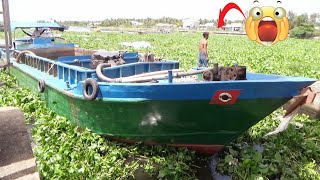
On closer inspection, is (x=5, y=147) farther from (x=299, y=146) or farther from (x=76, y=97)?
(x=299, y=146)

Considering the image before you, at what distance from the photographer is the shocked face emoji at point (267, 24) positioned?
15.0 feet

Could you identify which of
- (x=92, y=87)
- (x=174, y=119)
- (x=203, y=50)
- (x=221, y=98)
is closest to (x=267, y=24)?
(x=221, y=98)

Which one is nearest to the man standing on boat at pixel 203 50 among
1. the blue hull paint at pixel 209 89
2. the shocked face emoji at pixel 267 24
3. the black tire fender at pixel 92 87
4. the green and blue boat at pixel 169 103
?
the green and blue boat at pixel 169 103

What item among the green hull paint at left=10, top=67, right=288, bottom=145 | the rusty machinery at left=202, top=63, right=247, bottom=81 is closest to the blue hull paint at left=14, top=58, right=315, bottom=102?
the green hull paint at left=10, top=67, right=288, bottom=145

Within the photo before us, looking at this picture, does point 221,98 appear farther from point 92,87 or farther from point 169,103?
point 92,87

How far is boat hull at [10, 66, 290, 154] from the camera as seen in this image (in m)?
4.64

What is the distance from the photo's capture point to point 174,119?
4.88m

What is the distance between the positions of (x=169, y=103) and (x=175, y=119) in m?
0.35

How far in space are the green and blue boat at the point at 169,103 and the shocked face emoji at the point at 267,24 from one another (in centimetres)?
69

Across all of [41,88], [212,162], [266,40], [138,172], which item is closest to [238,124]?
[212,162]
